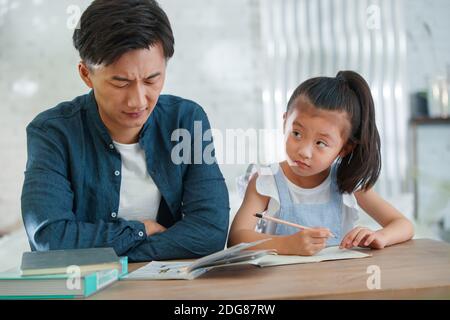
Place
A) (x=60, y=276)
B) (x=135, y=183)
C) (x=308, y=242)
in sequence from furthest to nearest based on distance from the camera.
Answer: (x=135, y=183)
(x=308, y=242)
(x=60, y=276)

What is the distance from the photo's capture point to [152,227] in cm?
122

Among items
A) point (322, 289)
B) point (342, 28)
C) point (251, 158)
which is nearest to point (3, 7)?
point (251, 158)

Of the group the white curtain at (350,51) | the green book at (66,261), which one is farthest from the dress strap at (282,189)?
the white curtain at (350,51)

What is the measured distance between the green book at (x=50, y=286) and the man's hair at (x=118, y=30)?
50 centimetres

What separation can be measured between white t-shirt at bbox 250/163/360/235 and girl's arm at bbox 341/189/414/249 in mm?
29

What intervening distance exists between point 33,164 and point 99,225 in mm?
195

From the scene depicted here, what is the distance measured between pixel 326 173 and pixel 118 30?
62 centimetres

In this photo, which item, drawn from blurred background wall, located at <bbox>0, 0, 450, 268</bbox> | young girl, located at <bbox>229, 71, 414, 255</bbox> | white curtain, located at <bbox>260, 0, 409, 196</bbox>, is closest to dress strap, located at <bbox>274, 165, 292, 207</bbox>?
young girl, located at <bbox>229, 71, 414, 255</bbox>

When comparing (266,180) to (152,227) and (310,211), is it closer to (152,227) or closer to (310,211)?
(310,211)

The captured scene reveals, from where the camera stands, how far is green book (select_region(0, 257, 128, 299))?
80 centimetres

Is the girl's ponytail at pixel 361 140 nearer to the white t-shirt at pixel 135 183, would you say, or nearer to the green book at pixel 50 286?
the white t-shirt at pixel 135 183

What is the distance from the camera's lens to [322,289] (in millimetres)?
818

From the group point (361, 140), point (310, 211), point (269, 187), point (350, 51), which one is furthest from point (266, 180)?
point (350, 51)

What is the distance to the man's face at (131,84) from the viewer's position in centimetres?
116
